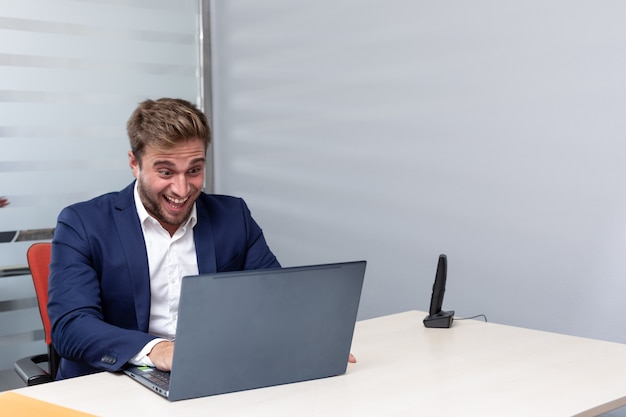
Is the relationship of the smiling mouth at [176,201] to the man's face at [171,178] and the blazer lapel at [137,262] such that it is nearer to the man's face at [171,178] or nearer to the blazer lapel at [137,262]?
the man's face at [171,178]

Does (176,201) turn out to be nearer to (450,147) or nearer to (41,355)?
(41,355)

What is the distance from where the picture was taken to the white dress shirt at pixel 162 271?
220 cm

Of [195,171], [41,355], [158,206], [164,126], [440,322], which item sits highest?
[164,126]

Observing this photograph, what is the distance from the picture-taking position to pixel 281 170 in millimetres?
4051

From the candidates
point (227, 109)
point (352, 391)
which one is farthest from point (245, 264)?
point (227, 109)

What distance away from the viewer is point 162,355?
1.69m

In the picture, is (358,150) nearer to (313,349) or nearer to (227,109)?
(227,109)

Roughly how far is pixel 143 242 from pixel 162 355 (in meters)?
0.53

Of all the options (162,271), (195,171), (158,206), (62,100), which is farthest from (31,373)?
(62,100)

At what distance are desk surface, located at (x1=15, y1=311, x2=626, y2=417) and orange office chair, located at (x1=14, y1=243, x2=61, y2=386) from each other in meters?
0.49

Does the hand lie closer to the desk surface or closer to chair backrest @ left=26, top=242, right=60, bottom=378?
the desk surface

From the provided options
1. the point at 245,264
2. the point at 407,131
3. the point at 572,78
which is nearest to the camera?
the point at 245,264

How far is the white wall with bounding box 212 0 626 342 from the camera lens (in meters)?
2.69

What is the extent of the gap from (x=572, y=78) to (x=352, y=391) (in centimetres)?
164
